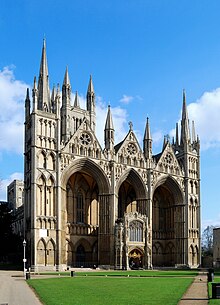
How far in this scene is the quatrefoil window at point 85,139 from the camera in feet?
250

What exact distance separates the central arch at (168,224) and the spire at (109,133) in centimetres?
1215

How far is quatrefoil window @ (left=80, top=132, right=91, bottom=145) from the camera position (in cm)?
7612

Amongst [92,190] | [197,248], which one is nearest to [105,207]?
[92,190]

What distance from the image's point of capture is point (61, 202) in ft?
235

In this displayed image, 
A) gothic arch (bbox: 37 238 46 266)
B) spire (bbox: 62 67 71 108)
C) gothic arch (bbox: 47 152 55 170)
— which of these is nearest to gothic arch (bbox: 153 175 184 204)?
spire (bbox: 62 67 71 108)

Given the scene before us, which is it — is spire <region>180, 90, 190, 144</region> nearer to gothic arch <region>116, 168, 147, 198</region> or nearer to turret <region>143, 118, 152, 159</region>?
turret <region>143, 118, 152, 159</region>

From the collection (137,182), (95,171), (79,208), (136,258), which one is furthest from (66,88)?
(136,258)

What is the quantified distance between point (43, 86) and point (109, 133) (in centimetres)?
1292

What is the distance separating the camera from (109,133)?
7919 centimetres

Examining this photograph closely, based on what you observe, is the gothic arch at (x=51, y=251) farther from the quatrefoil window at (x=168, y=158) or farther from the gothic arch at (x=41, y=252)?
the quatrefoil window at (x=168, y=158)

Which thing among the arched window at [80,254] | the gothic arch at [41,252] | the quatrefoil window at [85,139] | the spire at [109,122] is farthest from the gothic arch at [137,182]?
the gothic arch at [41,252]

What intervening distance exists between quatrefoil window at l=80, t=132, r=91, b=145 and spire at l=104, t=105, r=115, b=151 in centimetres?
357

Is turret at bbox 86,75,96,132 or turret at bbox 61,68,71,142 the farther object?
turret at bbox 86,75,96,132

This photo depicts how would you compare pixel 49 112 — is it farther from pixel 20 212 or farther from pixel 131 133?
pixel 20 212
